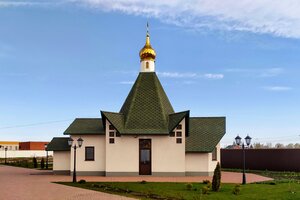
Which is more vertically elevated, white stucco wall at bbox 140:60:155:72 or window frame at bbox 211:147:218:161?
white stucco wall at bbox 140:60:155:72

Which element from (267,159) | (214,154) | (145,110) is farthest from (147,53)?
(267,159)

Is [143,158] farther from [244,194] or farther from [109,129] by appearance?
[244,194]

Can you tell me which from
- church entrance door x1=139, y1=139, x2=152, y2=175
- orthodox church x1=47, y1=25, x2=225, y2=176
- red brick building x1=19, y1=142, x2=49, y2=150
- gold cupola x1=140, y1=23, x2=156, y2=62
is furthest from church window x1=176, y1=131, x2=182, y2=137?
red brick building x1=19, y1=142, x2=49, y2=150

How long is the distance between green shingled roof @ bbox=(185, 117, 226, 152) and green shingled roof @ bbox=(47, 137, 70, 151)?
10.2m

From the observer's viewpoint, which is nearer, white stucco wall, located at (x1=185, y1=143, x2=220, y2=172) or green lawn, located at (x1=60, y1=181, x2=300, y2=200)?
green lawn, located at (x1=60, y1=181, x2=300, y2=200)

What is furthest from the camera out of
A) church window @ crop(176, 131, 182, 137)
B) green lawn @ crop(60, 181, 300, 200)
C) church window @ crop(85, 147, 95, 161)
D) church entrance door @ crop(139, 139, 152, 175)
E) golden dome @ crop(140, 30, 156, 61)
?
golden dome @ crop(140, 30, 156, 61)

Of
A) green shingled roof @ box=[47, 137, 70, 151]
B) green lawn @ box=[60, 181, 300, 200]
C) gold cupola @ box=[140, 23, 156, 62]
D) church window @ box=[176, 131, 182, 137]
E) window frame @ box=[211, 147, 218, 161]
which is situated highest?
gold cupola @ box=[140, 23, 156, 62]

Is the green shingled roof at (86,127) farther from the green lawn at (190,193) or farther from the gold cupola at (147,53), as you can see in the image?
the green lawn at (190,193)

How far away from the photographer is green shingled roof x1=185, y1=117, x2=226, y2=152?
2870 centimetres

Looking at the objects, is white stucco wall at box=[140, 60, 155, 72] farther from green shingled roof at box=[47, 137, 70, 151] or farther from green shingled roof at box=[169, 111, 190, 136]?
green shingled roof at box=[47, 137, 70, 151]

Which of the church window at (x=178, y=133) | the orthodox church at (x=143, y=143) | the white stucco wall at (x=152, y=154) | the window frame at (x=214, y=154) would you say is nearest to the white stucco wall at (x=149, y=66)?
the orthodox church at (x=143, y=143)

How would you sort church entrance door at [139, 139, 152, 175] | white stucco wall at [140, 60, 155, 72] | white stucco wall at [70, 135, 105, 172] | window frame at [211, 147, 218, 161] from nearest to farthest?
church entrance door at [139, 139, 152, 175] < white stucco wall at [70, 135, 105, 172] < window frame at [211, 147, 218, 161] < white stucco wall at [140, 60, 155, 72]

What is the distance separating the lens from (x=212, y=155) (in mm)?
29625

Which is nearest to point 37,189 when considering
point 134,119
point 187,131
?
point 134,119
